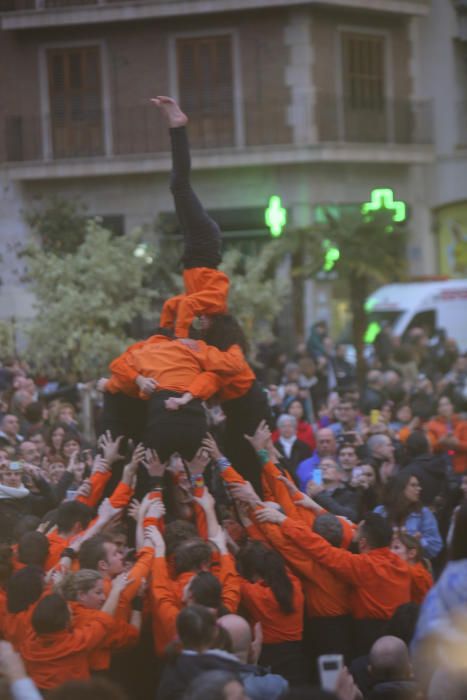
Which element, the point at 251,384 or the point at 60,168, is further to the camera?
the point at 60,168

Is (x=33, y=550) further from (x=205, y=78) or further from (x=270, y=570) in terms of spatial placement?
(x=205, y=78)

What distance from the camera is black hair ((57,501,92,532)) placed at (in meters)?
8.34

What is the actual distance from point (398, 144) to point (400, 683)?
2455 cm

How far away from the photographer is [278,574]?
7.62 metres

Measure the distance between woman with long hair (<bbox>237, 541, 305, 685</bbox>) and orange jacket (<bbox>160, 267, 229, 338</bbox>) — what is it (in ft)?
5.19

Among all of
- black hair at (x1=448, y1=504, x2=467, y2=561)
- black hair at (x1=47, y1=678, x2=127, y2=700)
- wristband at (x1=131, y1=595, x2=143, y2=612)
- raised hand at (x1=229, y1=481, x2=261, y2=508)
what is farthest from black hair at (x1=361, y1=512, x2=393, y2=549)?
black hair at (x1=47, y1=678, x2=127, y2=700)

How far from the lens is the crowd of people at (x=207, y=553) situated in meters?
5.86

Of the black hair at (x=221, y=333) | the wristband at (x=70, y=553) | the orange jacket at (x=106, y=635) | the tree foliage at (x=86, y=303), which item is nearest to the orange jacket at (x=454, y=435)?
the black hair at (x=221, y=333)

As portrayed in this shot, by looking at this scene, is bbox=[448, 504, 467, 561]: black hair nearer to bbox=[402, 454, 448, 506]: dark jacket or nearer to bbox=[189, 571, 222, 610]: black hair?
bbox=[189, 571, 222, 610]: black hair

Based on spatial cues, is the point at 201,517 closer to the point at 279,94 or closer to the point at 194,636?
the point at 194,636

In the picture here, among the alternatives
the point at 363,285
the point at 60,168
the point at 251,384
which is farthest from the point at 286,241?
the point at 251,384

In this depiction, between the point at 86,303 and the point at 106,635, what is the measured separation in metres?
13.5

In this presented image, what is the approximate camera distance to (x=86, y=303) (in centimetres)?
2034

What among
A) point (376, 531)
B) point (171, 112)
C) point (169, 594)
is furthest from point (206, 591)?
point (171, 112)
